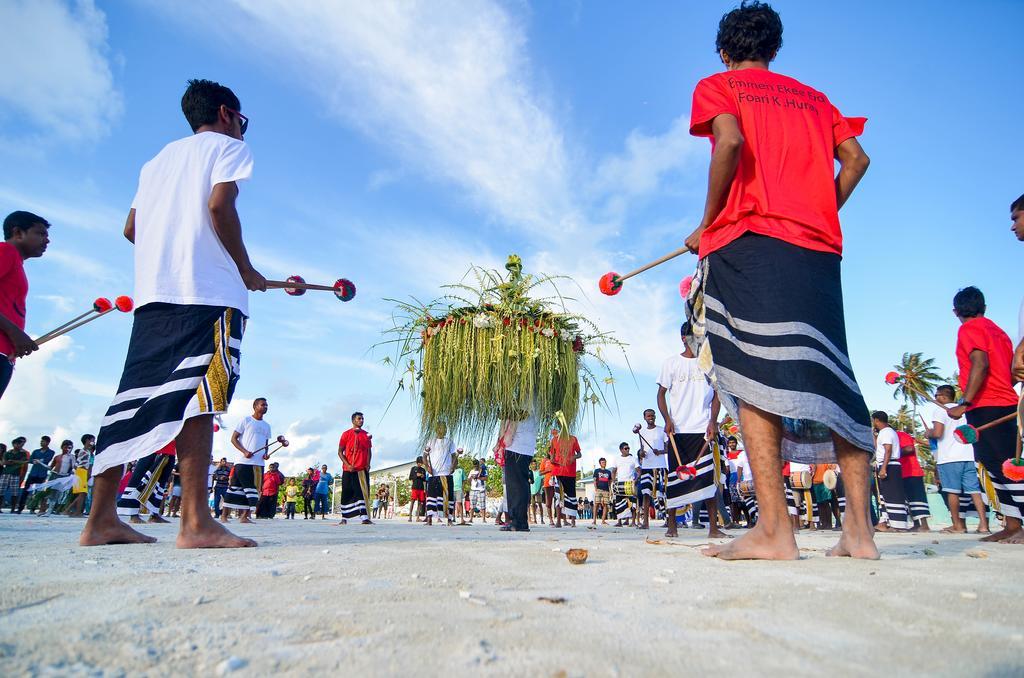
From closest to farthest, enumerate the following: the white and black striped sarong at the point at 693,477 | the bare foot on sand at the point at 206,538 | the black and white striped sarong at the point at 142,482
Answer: the bare foot on sand at the point at 206,538 → the black and white striped sarong at the point at 142,482 → the white and black striped sarong at the point at 693,477

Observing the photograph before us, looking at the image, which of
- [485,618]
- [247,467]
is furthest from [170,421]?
[247,467]

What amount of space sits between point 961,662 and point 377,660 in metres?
0.94

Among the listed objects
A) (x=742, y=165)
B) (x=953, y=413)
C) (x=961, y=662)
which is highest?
(x=742, y=165)

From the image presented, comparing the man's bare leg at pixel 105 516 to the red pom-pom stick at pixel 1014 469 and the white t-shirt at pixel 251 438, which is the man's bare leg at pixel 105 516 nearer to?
the red pom-pom stick at pixel 1014 469

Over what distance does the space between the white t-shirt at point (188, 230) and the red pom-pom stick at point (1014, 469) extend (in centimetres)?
509

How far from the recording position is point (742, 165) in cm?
286

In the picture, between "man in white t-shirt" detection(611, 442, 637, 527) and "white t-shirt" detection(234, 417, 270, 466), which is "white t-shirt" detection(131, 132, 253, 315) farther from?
"man in white t-shirt" detection(611, 442, 637, 527)

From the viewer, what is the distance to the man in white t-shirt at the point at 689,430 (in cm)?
592

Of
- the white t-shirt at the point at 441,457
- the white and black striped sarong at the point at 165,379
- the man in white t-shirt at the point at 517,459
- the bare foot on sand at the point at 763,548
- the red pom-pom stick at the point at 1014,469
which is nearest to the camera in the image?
the bare foot on sand at the point at 763,548

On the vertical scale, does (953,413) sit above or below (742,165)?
below

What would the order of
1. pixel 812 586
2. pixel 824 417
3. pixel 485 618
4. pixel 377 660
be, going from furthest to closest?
pixel 824 417 < pixel 812 586 < pixel 485 618 < pixel 377 660

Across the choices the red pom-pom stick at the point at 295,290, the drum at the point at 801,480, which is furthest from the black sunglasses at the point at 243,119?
the drum at the point at 801,480

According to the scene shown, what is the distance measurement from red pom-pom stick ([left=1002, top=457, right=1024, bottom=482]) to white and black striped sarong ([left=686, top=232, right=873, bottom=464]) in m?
2.50

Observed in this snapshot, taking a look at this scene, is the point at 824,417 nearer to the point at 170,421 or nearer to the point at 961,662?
the point at 961,662
